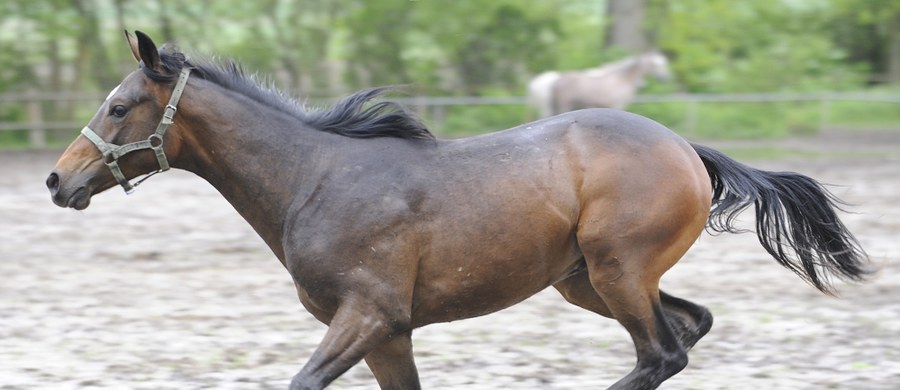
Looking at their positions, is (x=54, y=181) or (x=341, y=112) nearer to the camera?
(x=54, y=181)

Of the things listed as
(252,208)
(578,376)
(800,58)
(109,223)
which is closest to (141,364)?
(252,208)

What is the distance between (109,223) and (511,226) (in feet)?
25.1

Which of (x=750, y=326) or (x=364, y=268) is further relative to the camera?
(x=750, y=326)

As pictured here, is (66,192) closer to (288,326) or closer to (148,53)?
(148,53)

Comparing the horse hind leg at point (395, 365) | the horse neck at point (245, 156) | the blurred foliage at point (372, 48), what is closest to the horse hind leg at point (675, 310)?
the horse hind leg at point (395, 365)

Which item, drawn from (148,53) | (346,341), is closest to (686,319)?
(346,341)

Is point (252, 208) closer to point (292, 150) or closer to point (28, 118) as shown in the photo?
point (292, 150)

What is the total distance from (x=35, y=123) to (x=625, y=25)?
11.1 metres

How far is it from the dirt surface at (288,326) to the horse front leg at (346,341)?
4.22 ft

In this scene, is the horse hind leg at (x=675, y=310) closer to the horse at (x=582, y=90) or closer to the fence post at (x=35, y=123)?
the horse at (x=582, y=90)

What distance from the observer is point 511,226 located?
4.31m

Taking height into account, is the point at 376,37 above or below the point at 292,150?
above

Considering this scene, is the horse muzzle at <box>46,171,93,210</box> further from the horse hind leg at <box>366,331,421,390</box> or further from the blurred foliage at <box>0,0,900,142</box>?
the blurred foliage at <box>0,0,900,142</box>

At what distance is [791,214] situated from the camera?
492 centimetres
